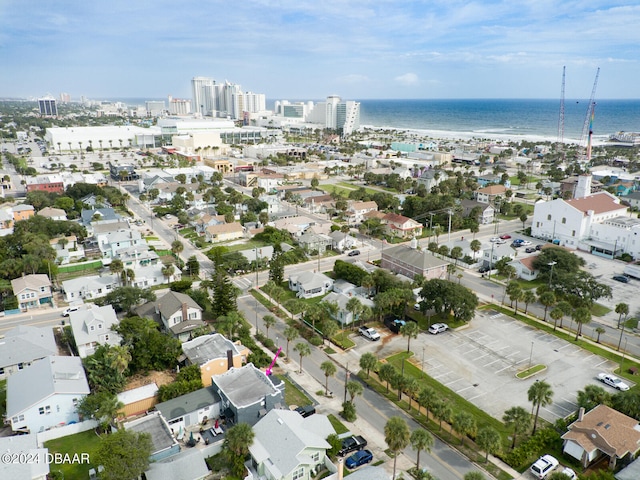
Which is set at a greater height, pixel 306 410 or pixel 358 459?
pixel 306 410

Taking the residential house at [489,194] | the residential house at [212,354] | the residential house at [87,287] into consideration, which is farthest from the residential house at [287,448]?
the residential house at [489,194]

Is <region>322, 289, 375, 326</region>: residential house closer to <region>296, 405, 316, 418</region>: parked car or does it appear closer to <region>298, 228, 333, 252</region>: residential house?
<region>296, 405, 316, 418</region>: parked car

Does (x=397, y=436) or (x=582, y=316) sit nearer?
(x=397, y=436)

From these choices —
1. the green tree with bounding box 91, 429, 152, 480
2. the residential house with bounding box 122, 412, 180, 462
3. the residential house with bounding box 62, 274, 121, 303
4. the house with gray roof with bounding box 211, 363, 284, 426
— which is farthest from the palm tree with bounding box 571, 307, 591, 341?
the residential house with bounding box 62, 274, 121, 303

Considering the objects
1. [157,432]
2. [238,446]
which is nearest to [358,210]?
[157,432]

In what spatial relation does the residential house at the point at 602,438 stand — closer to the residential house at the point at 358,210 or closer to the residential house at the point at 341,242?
the residential house at the point at 341,242

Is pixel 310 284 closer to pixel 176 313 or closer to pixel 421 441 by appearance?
pixel 176 313

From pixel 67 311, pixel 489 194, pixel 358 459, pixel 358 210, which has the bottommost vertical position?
pixel 67 311
